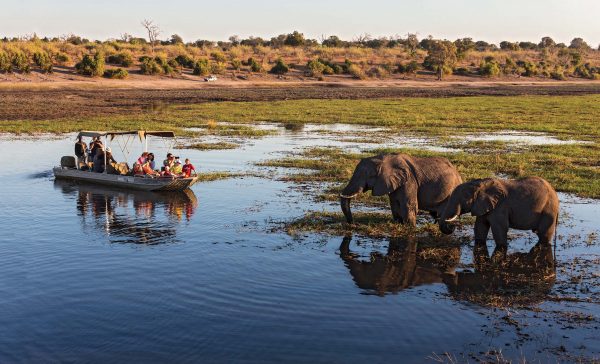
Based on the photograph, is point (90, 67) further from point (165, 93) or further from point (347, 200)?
point (347, 200)

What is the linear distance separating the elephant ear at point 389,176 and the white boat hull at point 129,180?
789 cm

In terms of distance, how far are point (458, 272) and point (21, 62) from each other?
7046cm

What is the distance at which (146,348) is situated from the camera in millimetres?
10953

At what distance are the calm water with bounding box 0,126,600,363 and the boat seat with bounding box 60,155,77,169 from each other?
4881 millimetres

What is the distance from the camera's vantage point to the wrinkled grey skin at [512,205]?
1582cm

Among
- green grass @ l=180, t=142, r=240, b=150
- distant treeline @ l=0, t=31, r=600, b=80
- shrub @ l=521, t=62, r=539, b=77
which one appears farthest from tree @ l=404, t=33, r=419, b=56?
green grass @ l=180, t=142, r=240, b=150

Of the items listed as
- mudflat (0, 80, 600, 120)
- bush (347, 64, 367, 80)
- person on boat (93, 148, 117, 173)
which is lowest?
person on boat (93, 148, 117, 173)

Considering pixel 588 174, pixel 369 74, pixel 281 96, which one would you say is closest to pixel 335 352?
pixel 588 174

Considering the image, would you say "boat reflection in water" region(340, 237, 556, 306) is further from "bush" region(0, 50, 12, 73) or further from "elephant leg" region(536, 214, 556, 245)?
"bush" region(0, 50, 12, 73)

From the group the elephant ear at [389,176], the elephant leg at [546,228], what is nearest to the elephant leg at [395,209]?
the elephant ear at [389,176]

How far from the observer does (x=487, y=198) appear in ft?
52.2

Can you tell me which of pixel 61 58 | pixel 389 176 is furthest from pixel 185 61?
pixel 389 176

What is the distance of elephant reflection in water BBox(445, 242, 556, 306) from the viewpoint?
13.2 meters

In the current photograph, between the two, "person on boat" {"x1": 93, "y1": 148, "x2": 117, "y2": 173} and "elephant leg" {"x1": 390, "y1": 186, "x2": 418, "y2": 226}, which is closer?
"elephant leg" {"x1": 390, "y1": 186, "x2": 418, "y2": 226}
